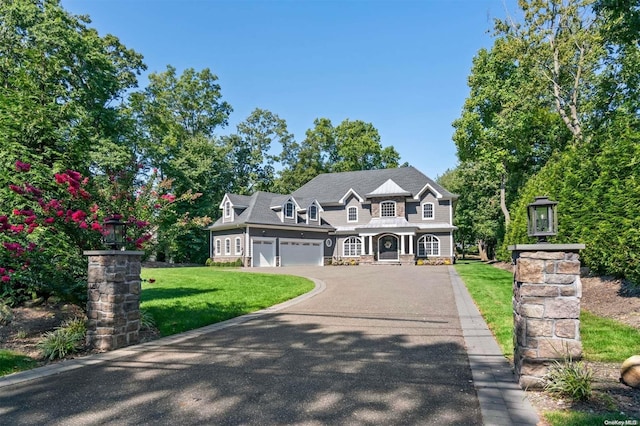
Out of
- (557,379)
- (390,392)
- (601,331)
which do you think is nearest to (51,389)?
(390,392)

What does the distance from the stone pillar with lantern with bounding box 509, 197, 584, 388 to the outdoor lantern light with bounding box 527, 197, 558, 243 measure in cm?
48

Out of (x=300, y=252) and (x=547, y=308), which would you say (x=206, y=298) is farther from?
(x=300, y=252)

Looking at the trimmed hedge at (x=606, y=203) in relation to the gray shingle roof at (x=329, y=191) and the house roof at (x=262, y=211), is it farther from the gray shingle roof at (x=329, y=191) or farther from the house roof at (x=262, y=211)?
the house roof at (x=262, y=211)

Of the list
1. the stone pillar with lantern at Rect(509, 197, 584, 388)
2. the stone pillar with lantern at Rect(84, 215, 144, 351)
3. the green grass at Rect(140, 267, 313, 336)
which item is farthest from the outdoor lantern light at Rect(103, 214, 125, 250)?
the stone pillar with lantern at Rect(509, 197, 584, 388)

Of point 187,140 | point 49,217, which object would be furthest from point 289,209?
point 49,217

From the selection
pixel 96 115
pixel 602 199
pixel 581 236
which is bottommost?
pixel 581 236

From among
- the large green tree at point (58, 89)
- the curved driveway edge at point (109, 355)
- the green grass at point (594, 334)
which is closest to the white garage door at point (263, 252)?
the large green tree at point (58, 89)

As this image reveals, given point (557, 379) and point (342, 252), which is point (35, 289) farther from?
point (342, 252)

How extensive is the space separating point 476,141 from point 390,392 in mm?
28745

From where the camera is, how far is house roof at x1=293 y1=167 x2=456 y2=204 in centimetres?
3238

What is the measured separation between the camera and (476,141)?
2961cm

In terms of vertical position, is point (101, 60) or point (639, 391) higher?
point (101, 60)

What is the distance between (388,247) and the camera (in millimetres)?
32188

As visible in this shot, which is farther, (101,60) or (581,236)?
(101,60)
